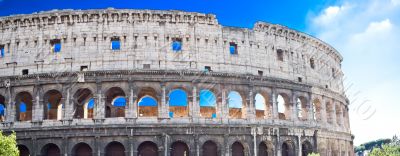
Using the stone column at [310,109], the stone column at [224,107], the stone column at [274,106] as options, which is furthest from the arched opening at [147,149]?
the stone column at [310,109]

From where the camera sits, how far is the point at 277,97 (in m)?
28.3

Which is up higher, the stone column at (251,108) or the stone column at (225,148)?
the stone column at (251,108)

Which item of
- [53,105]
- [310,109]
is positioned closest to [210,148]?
[310,109]

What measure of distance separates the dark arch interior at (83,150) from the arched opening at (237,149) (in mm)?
8933

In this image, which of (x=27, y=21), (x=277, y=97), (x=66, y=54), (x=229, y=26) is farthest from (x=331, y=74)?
(x=27, y=21)

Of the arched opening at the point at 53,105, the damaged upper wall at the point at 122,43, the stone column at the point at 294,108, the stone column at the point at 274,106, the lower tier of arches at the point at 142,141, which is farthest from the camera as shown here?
the stone column at the point at 294,108

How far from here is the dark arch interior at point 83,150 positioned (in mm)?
24719

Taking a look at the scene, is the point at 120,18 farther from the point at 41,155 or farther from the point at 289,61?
the point at 289,61

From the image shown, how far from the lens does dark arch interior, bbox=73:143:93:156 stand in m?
24.7

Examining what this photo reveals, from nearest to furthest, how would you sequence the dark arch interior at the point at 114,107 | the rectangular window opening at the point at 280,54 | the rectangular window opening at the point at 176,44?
the rectangular window opening at the point at 176,44, the dark arch interior at the point at 114,107, the rectangular window opening at the point at 280,54

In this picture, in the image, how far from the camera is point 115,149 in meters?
24.8

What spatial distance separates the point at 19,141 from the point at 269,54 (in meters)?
17.5

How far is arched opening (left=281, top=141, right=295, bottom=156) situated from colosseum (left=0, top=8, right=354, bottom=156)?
71 millimetres

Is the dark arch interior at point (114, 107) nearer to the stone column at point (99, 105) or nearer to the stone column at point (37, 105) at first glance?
the stone column at point (99, 105)
